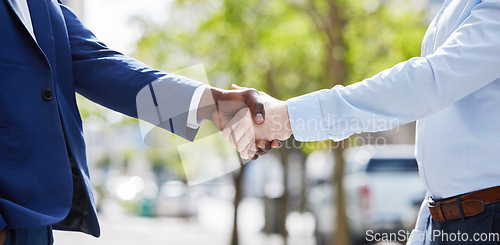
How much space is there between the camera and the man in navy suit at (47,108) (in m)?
1.78

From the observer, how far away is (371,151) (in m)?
11.8

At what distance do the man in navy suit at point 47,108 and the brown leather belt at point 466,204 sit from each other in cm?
115

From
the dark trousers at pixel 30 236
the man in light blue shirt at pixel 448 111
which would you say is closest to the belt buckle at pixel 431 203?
the man in light blue shirt at pixel 448 111

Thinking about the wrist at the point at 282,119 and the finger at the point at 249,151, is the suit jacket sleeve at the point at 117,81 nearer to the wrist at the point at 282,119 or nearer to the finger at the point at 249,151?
the wrist at the point at 282,119

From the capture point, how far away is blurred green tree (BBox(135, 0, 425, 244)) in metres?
8.55

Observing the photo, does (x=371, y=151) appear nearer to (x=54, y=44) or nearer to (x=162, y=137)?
(x=162, y=137)

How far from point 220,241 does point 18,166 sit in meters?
15.4

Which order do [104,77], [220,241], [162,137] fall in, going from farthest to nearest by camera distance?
1. [220,241]
2. [162,137]
3. [104,77]

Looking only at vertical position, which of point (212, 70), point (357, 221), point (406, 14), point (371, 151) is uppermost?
point (406, 14)

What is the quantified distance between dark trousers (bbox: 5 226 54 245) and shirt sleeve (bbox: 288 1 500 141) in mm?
950

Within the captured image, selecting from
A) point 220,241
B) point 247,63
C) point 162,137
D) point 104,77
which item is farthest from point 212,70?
point 104,77

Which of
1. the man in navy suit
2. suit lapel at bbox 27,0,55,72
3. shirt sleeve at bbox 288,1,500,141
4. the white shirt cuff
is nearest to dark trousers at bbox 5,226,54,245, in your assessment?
the man in navy suit

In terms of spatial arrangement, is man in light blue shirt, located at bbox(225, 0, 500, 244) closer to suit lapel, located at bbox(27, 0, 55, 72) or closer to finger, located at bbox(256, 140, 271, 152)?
finger, located at bbox(256, 140, 271, 152)

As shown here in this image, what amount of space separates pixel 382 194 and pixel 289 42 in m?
3.07
